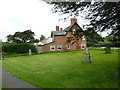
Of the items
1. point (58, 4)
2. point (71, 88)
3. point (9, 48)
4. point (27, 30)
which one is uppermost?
point (27, 30)

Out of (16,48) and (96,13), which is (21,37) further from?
(96,13)

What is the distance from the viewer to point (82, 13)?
8.61 meters

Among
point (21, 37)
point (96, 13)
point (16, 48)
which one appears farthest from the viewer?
point (21, 37)

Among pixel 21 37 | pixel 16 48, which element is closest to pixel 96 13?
pixel 16 48

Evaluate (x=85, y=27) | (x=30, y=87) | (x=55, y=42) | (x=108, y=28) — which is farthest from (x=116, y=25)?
(x=55, y=42)

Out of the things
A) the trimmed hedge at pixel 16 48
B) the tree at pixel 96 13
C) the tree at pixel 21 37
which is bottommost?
the trimmed hedge at pixel 16 48

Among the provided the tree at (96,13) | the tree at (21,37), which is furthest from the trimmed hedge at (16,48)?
the tree at (96,13)

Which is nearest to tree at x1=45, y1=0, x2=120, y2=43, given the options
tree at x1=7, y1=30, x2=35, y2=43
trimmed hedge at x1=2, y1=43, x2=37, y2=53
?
trimmed hedge at x1=2, y1=43, x2=37, y2=53

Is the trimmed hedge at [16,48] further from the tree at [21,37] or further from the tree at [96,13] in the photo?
the tree at [96,13]

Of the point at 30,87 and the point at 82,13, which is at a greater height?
the point at 82,13

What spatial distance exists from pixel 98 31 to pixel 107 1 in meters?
2.27

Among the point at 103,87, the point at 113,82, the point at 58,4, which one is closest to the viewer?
Result: the point at 103,87

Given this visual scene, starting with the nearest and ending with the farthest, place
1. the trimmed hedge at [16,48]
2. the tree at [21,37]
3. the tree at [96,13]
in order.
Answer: the tree at [96,13]
the trimmed hedge at [16,48]
the tree at [21,37]

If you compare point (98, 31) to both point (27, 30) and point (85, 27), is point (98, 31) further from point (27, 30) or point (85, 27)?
point (27, 30)
